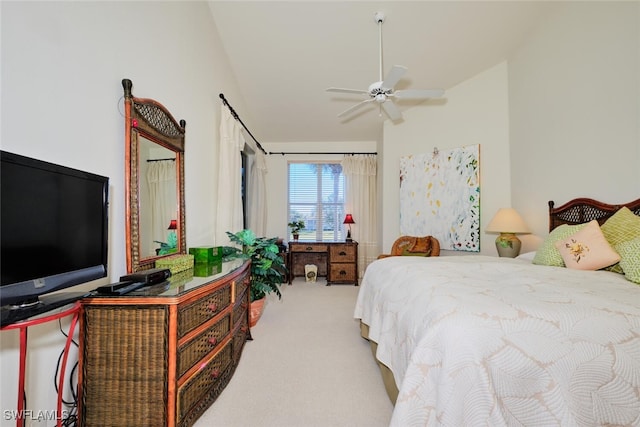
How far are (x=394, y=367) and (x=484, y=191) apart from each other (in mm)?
2907

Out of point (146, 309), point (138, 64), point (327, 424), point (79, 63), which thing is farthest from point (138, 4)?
point (327, 424)

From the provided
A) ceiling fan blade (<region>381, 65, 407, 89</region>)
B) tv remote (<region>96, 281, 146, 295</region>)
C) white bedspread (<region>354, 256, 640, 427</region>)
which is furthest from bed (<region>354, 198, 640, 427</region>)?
ceiling fan blade (<region>381, 65, 407, 89</region>)

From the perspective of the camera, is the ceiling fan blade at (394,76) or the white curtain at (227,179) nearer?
the ceiling fan blade at (394,76)

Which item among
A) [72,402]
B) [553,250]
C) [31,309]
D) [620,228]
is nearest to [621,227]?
[620,228]

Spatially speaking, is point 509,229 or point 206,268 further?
point 509,229

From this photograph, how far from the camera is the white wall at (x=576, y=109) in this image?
6.48 ft

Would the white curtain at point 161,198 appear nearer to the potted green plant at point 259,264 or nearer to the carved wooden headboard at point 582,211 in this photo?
the potted green plant at point 259,264

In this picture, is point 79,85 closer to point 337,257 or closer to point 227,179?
point 227,179

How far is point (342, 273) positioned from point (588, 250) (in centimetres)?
320

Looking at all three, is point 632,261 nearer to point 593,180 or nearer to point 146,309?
point 593,180

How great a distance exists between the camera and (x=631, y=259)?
153 cm

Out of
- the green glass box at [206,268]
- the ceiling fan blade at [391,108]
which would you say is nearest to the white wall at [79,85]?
the green glass box at [206,268]

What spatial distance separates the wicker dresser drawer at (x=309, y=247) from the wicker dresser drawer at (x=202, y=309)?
9.54 feet

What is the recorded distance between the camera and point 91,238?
3.60 ft
